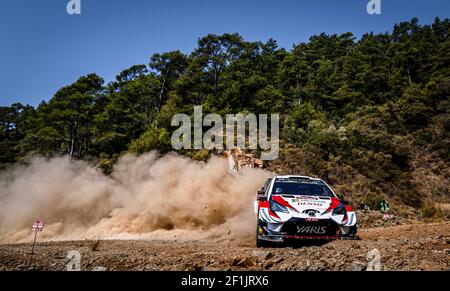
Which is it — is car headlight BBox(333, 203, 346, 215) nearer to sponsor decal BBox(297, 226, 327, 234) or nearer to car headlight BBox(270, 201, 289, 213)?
sponsor decal BBox(297, 226, 327, 234)

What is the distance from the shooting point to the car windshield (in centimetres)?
Answer: 850

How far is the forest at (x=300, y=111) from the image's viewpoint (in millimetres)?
29812

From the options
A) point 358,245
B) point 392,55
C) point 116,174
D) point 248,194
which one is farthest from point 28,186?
point 392,55

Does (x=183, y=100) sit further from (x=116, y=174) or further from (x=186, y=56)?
(x=116, y=174)

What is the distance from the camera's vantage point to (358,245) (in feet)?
22.0

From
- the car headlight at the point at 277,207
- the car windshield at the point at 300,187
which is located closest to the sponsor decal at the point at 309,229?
the car headlight at the point at 277,207

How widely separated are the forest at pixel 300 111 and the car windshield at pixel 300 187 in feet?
48.4

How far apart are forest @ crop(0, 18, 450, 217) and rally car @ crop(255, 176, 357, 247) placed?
1594 centimetres

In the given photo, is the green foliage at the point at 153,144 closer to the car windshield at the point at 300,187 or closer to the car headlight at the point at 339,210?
the car windshield at the point at 300,187

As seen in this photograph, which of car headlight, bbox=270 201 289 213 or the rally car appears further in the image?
car headlight, bbox=270 201 289 213

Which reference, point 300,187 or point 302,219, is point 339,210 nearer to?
point 302,219

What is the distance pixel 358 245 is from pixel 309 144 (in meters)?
26.5

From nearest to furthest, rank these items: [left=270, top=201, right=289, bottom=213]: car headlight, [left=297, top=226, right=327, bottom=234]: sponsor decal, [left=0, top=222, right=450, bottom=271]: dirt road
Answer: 1. [left=0, top=222, right=450, bottom=271]: dirt road
2. [left=297, top=226, right=327, bottom=234]: sponsor decal
3. [left=270, top=201, right=289, bottom=213]: car headlight

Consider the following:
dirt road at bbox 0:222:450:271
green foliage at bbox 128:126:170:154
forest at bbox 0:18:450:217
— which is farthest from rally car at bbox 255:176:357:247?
green foliage at bbox 128:126:170:154
